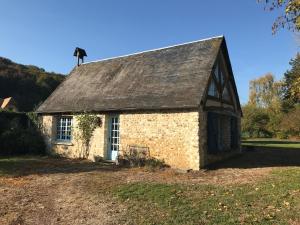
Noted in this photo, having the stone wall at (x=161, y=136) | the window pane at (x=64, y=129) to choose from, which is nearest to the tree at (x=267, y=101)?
the stone wall at (x=161, y=136)

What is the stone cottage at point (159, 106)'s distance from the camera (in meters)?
12.0

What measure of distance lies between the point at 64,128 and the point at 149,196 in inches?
417

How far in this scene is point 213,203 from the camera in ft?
22.2

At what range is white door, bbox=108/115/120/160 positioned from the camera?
14.4 meters

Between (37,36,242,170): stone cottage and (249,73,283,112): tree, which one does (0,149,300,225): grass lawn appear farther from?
(249,73,283,112): tree

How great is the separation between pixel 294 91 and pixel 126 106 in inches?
330

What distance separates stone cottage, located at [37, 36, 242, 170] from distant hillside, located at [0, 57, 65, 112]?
30.5m

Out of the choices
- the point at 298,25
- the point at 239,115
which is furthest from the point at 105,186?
the point at 239,115

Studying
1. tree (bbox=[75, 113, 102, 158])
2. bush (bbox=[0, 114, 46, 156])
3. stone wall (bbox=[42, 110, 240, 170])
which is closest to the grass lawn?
stone wall (bbox=[42, 110, 240, 170])

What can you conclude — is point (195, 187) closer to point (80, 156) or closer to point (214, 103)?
point (214, 103)

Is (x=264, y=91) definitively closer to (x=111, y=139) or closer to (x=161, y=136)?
(x=111, y=139)

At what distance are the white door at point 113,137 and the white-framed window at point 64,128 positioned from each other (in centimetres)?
305

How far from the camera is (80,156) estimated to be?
15438mm

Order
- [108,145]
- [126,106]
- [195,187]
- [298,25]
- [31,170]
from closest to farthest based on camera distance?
1. [298,25]
2. [195,187]
3. [31,170]
4. [126,106]
5. [108,145]
